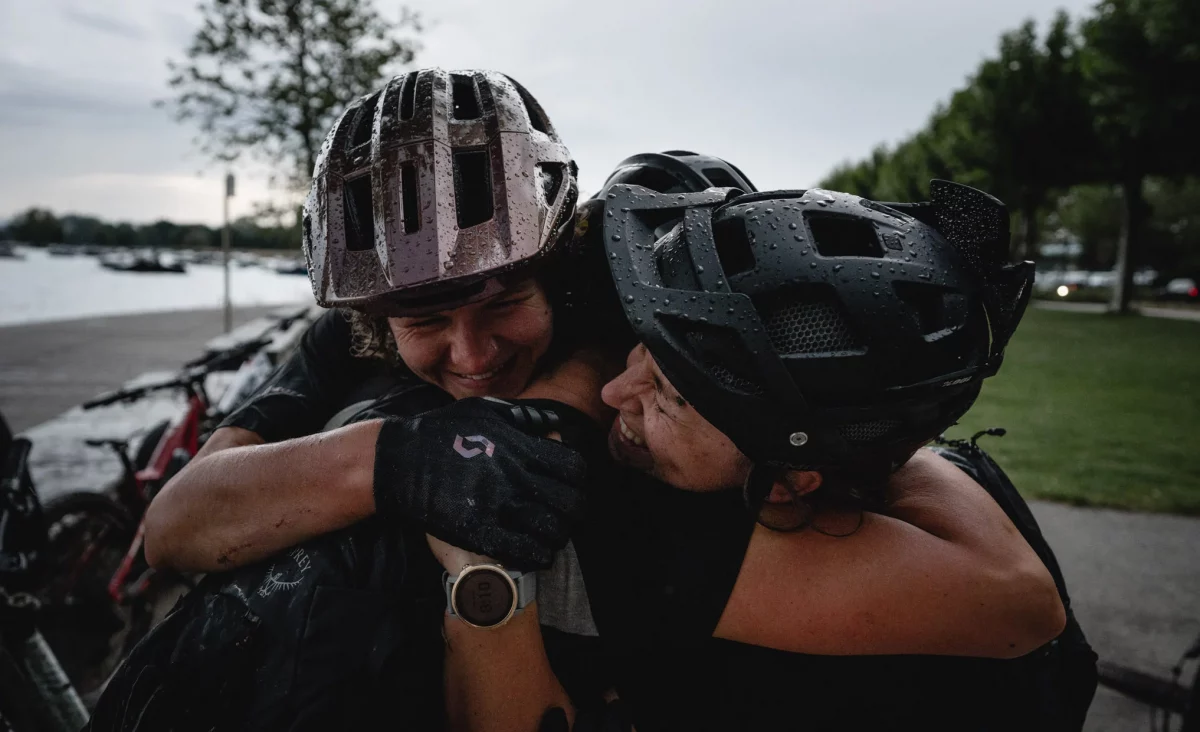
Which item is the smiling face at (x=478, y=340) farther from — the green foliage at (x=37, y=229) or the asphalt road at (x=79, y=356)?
the green foliage at (x=37, y=229)

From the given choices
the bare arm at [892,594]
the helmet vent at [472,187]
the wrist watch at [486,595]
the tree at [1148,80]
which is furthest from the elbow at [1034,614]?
the tree at [1148,80]

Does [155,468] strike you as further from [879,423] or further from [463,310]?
[879,423]

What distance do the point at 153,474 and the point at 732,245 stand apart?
4.75 meters

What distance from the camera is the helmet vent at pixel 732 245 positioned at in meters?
1.47

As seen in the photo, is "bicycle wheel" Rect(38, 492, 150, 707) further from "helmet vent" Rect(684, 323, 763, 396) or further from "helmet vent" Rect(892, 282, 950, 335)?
"helmet vent" Rect(892, 282, 950, 335)

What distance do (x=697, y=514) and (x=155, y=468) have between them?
4813 millimetres

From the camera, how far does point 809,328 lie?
4.46ft

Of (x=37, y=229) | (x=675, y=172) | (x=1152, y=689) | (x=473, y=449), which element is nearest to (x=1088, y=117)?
(x=1152, y=689)

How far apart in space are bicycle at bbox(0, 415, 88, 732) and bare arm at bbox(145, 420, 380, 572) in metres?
1.11

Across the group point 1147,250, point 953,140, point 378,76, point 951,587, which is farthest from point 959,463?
point 1147,250

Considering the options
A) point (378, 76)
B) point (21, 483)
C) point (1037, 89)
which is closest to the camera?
point (21, 483)

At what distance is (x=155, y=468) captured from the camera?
485cm

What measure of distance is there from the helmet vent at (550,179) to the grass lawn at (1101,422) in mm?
5981

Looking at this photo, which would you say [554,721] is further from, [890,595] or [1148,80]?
[1148,80]
